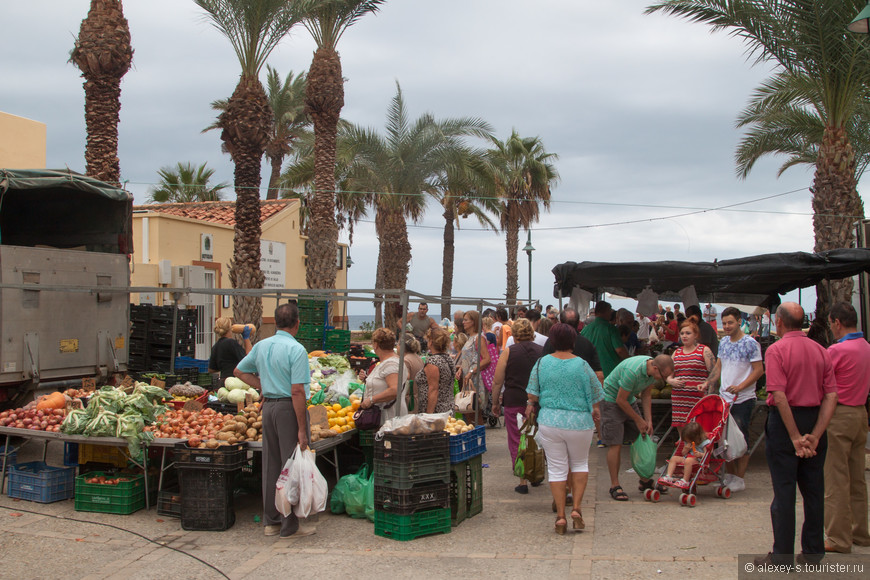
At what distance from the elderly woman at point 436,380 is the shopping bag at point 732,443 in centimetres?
291

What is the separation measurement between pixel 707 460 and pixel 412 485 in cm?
313

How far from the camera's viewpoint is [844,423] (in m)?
5.22

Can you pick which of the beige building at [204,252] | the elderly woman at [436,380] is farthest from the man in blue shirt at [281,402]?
the beige building at [204,252]

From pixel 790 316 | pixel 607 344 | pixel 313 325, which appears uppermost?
pixel 790 316

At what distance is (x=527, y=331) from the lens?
7.72m

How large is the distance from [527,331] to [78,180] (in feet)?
22.0

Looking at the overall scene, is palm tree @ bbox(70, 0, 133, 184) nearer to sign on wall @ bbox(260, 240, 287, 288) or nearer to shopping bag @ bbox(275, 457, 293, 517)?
shopping bag @ bbox(275, 457, 293, 517)

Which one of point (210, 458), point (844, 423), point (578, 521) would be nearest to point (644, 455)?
point (578, 521)

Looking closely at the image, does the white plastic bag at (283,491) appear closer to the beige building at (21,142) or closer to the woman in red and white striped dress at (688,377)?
the woman in red and white striped dress at (688,377)

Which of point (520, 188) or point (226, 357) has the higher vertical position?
point (520, 188)

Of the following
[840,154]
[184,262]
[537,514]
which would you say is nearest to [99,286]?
[537,514]

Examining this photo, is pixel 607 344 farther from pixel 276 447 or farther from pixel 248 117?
pixel 248 117

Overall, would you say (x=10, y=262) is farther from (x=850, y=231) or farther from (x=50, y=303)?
(x=850, y=231)

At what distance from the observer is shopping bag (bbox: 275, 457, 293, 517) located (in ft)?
19.7
